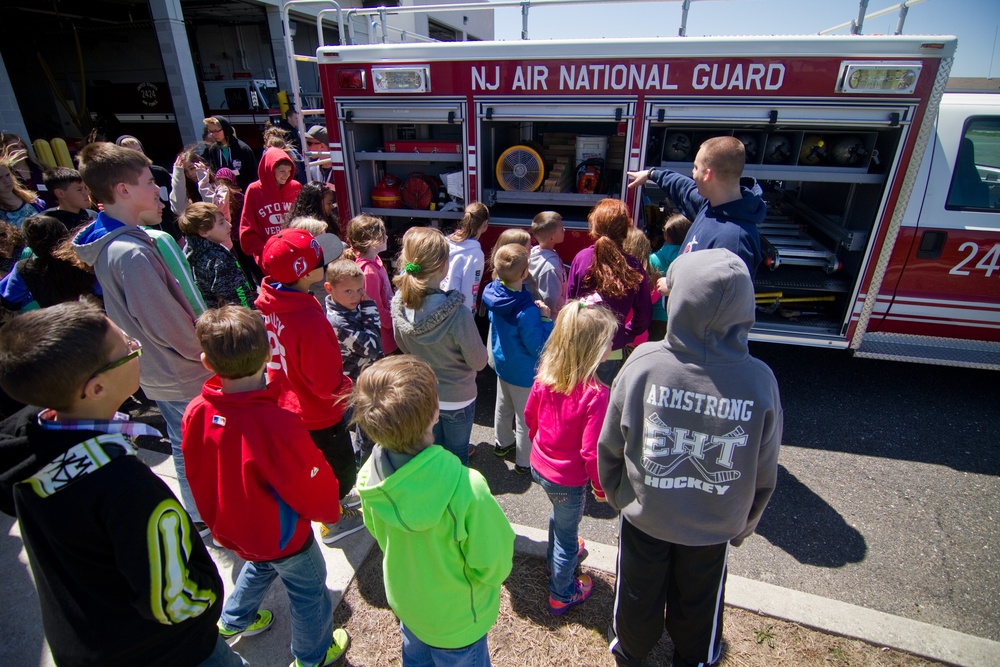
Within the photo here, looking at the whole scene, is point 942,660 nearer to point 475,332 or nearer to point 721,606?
point 721,606

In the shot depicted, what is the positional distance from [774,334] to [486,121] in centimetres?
270

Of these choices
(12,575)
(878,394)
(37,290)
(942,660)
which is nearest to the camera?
(942,660)

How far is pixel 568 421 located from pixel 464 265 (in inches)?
68.7

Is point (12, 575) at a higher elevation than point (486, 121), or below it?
below

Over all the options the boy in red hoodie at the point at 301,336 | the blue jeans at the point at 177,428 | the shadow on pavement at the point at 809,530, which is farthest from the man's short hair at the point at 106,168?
the shadow on pavement at the point at 809,530

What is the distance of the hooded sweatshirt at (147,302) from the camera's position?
2.28 meters

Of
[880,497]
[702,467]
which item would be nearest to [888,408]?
[880,497]

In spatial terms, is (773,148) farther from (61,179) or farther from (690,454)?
(61,179)

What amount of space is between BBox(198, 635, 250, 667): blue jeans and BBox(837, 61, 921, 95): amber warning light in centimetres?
420

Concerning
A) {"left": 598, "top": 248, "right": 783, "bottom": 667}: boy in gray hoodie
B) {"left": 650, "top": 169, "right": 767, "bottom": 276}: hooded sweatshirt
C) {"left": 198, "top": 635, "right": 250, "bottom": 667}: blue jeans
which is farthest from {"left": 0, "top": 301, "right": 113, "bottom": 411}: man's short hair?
{"left": 650, "top": 169, "right": 767, "bottom": 276}: hooded sweatshirt

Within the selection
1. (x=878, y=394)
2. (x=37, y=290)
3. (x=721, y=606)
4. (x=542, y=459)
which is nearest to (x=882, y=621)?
(x=721, y=606)

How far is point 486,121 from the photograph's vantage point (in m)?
4.04

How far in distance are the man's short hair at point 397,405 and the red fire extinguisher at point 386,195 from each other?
354 centimetres

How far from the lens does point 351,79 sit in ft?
13.6
